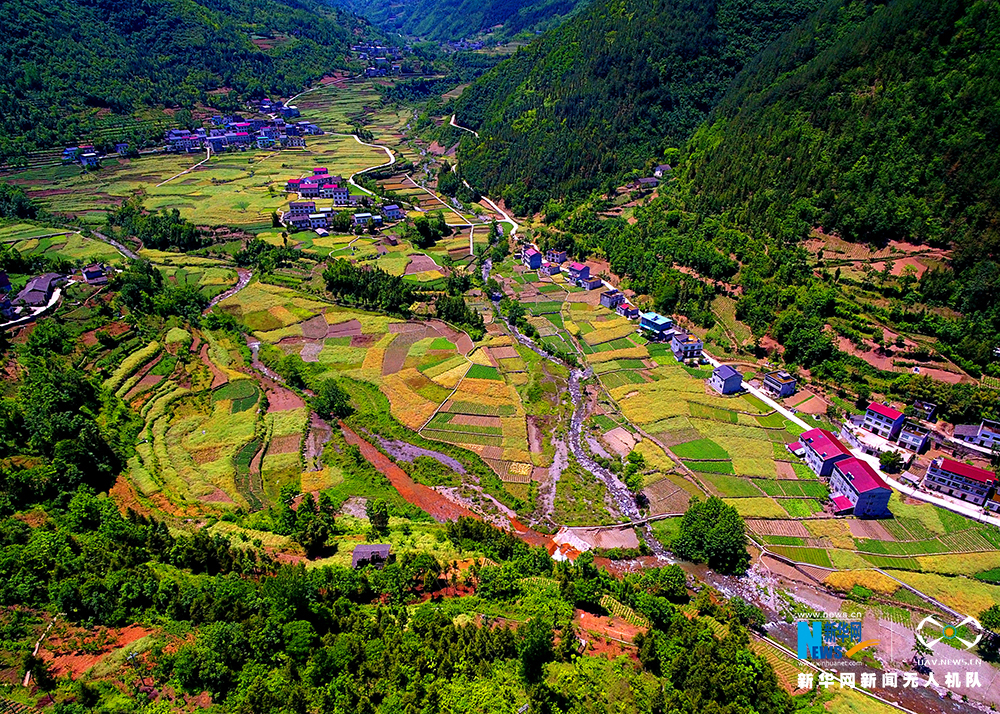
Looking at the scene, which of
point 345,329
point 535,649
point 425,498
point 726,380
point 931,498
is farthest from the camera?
point 345,329

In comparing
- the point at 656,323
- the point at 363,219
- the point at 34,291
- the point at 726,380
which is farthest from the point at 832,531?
the point at 363,219

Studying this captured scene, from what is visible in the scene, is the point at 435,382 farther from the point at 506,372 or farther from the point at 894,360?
the point at 894,360

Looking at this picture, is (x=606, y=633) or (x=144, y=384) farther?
(x=144, y=384)

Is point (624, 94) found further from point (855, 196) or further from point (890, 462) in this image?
point (890, 462)

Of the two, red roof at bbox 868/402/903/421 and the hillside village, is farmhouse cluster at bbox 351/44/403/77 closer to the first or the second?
the hillside village

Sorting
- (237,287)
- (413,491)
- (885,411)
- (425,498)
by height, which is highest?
(885,411)

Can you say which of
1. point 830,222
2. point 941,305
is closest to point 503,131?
point 830,222

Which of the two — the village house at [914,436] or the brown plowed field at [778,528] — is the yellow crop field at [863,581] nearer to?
the brown plowed field at [778,528]
